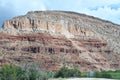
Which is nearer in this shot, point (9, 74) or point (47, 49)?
point (9, 74)

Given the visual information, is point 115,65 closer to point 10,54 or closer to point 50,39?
point 50,39

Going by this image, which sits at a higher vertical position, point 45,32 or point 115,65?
point 45,32

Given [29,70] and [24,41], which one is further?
[24,41]

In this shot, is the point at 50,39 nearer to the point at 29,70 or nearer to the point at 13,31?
the point at 13,31

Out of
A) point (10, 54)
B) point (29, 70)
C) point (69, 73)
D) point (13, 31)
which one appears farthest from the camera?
point (13, 31)

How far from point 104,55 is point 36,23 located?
2770 cm

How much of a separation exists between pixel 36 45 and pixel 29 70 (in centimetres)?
8992

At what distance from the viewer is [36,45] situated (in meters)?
182

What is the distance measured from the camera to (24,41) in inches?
7347

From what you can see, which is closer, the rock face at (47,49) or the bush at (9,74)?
the bush at (9,74)

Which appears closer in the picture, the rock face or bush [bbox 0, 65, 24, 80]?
bush [bbox 0, 65, 24, 80]

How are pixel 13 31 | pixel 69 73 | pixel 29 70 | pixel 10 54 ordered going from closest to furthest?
pixel 29 70 < pixel 69 73 < pixel 10 54 < pixel 13 31

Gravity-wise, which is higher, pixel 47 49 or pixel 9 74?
pixel 9 74

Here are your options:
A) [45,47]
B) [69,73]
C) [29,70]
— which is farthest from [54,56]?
[29,70]
